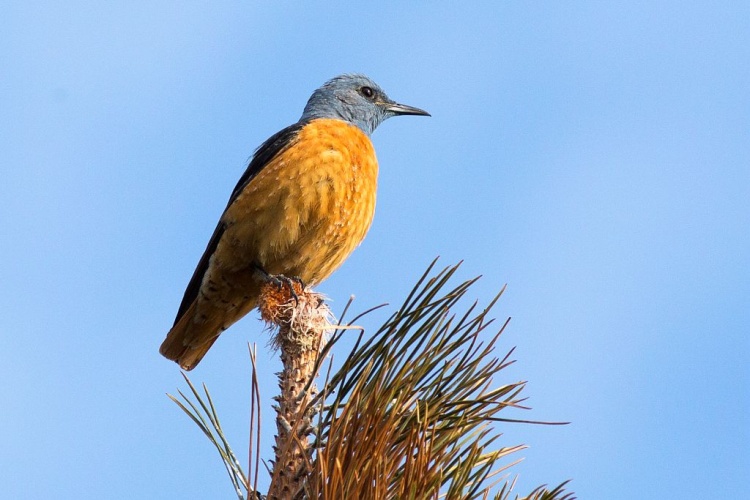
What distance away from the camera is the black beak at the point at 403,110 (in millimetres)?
7066

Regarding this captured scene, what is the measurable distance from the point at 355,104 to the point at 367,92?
0.26 metres

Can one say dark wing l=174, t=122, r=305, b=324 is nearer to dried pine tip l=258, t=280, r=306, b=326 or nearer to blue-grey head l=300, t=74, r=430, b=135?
blue-grey head l=300, t=74, r=430, b=135

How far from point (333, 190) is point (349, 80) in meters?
1.96

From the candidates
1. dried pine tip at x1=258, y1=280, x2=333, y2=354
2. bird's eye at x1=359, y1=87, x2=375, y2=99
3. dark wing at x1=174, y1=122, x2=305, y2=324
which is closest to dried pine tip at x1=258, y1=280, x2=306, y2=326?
dried pine tip at x1=258, y1=280, x2=333, y2=354

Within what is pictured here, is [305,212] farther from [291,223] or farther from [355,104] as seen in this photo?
[355,104]

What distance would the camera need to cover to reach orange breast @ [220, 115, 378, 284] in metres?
5.26

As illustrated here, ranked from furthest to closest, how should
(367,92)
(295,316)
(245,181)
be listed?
1. (367,92)
2. (245,181)
3. (295,316)

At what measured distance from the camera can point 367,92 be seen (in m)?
6.99

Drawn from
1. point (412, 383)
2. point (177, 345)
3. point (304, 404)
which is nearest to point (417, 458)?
point (412, 383)

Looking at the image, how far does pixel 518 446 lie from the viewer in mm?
2680

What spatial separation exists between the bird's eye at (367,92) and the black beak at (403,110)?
0.15m

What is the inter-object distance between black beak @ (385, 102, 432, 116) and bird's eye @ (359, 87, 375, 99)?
0.15m

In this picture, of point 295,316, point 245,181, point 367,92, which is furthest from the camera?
point 367,92

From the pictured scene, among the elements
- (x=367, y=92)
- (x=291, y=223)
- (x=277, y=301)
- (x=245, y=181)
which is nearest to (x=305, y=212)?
(x=291, y=223)
